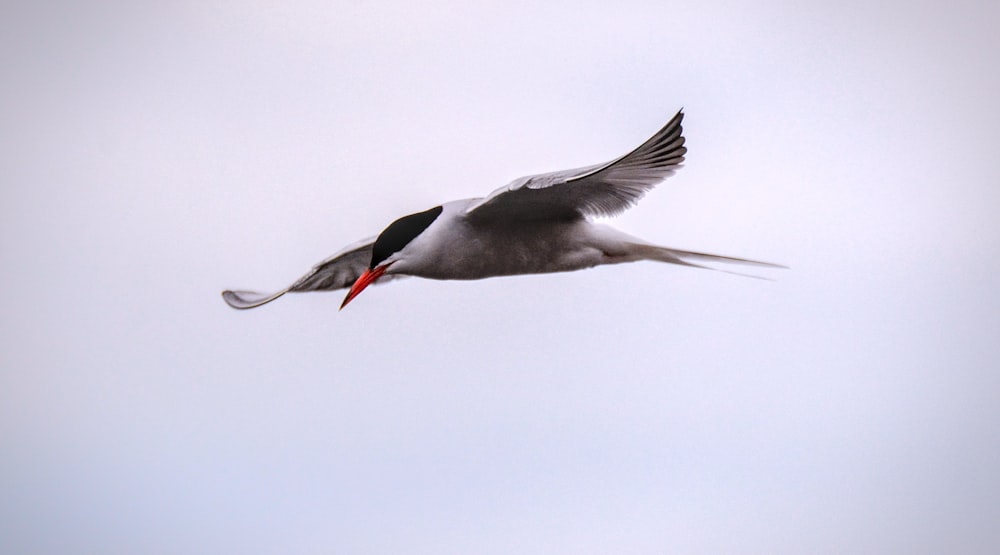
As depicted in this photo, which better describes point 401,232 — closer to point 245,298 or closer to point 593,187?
point 593,187

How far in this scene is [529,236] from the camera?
263cm

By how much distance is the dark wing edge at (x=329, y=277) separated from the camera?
112 inches

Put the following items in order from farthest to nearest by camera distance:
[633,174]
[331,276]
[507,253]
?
[331,276] < [507,253] < [633,174]

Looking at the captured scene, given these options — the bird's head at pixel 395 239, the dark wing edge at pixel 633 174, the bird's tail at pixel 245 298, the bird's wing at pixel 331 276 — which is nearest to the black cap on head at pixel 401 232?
the bird's head at pixel 395 239

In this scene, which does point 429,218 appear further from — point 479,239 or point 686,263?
point 686,263

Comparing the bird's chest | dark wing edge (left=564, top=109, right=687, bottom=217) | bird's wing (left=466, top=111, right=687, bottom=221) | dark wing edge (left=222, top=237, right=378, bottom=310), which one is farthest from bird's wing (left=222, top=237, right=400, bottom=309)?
dark wing edge (left=564, top=109, right=687, bottom=217)

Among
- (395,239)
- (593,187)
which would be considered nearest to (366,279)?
(395,239)

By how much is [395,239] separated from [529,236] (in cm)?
26

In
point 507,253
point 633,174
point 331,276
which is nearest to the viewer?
point 633,174

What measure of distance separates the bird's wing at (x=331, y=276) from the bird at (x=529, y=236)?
153 millimetres

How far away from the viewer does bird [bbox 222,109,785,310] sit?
2.54 meters

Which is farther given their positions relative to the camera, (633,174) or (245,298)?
(245,298)

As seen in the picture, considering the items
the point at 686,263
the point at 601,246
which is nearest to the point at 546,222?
the point at 601,246

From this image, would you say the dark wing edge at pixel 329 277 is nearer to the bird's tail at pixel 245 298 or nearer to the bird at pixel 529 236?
the bird's tail at pixel 245 298
